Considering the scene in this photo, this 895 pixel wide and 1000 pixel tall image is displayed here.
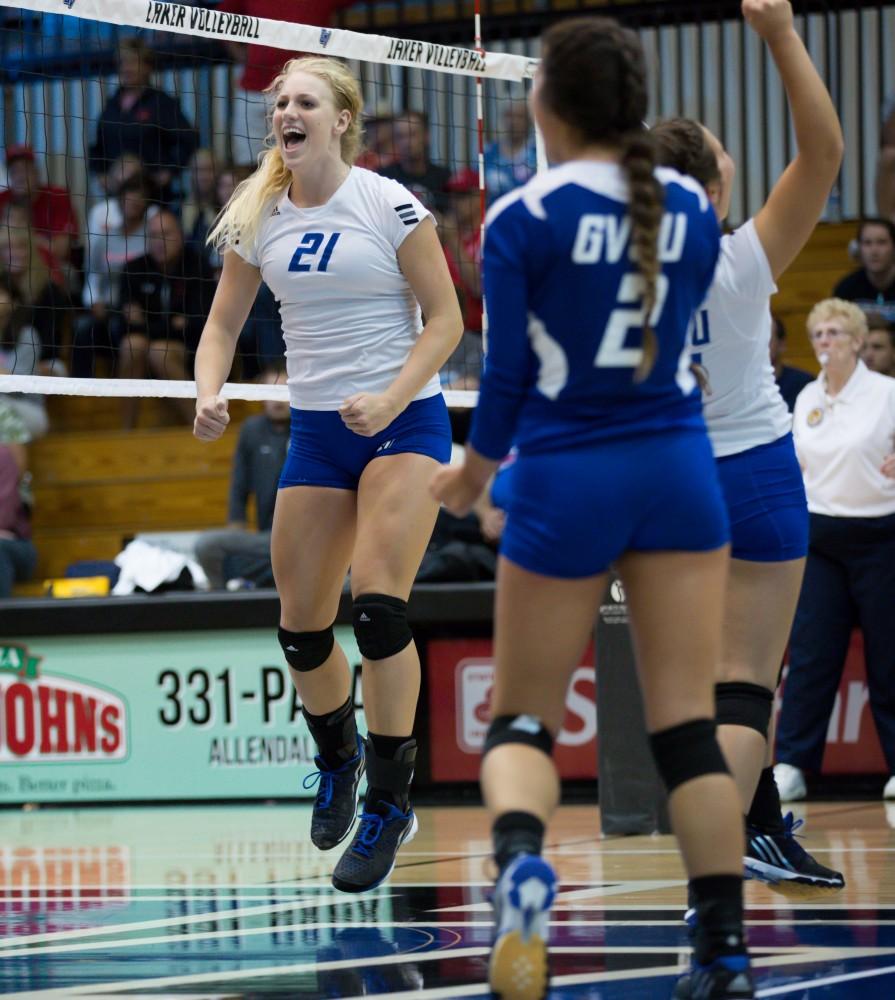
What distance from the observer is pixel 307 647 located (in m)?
5.11

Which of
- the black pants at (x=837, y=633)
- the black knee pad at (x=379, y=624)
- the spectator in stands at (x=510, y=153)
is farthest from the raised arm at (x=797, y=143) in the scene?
the spectator in stands at (x=510, y=153)

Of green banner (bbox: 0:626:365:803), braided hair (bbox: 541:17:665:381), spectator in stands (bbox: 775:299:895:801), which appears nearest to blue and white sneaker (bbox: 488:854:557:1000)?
braided hair (bbox: 541:17:665:381)

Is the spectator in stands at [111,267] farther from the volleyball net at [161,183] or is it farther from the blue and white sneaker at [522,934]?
the blue and white sneaker at [522,934]

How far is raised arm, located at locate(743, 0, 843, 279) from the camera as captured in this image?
12.5 feet

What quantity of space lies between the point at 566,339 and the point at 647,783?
4238 mm

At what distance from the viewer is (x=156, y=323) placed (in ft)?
37.9

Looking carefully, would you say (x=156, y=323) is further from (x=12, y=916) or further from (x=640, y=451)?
(x=640, y=451)

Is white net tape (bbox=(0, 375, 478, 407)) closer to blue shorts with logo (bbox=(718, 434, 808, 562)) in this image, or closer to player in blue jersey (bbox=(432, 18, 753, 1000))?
blue shorts with logo (bbox=(718, 434, 808, 562))

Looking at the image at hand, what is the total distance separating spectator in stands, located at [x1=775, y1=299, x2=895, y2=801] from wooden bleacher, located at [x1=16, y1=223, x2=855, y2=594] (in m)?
3.68

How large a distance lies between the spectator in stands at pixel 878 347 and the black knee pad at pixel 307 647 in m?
4.26

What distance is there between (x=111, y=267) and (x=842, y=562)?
18.7 feet

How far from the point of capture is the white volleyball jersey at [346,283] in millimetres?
4906

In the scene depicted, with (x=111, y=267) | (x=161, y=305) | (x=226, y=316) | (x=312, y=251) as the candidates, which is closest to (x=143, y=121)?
(x=111, y=267)

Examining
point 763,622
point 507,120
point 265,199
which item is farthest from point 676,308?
point 507,120
